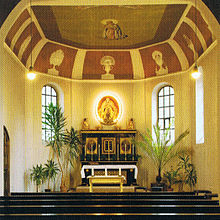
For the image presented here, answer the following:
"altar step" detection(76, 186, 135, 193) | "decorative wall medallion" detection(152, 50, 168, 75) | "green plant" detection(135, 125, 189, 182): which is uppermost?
"decorative wall medallion" detection(152, 50, 168, 75)

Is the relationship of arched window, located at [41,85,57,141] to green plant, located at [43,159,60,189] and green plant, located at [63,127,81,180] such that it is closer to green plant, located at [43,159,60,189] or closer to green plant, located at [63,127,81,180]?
green plant, located at [63,127,81,180]

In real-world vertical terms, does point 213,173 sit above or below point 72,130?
below

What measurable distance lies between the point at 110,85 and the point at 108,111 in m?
1.32

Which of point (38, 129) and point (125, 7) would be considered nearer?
point (125, 7)

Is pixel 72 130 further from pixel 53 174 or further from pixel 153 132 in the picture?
pixel 153 132

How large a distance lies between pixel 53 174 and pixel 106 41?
6.37 meters

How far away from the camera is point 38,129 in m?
17.2

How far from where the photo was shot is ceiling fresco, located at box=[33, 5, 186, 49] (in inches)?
568

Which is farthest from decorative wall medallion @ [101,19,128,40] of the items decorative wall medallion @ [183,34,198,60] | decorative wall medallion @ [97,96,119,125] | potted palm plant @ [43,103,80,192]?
potted palm plant @ [43,103,80,192]

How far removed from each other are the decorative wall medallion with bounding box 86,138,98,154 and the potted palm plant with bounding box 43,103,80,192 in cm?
59

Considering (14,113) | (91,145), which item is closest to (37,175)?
(14,113)

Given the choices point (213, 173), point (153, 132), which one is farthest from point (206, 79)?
point (153, 132)

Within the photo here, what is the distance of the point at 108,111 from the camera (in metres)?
19.4
